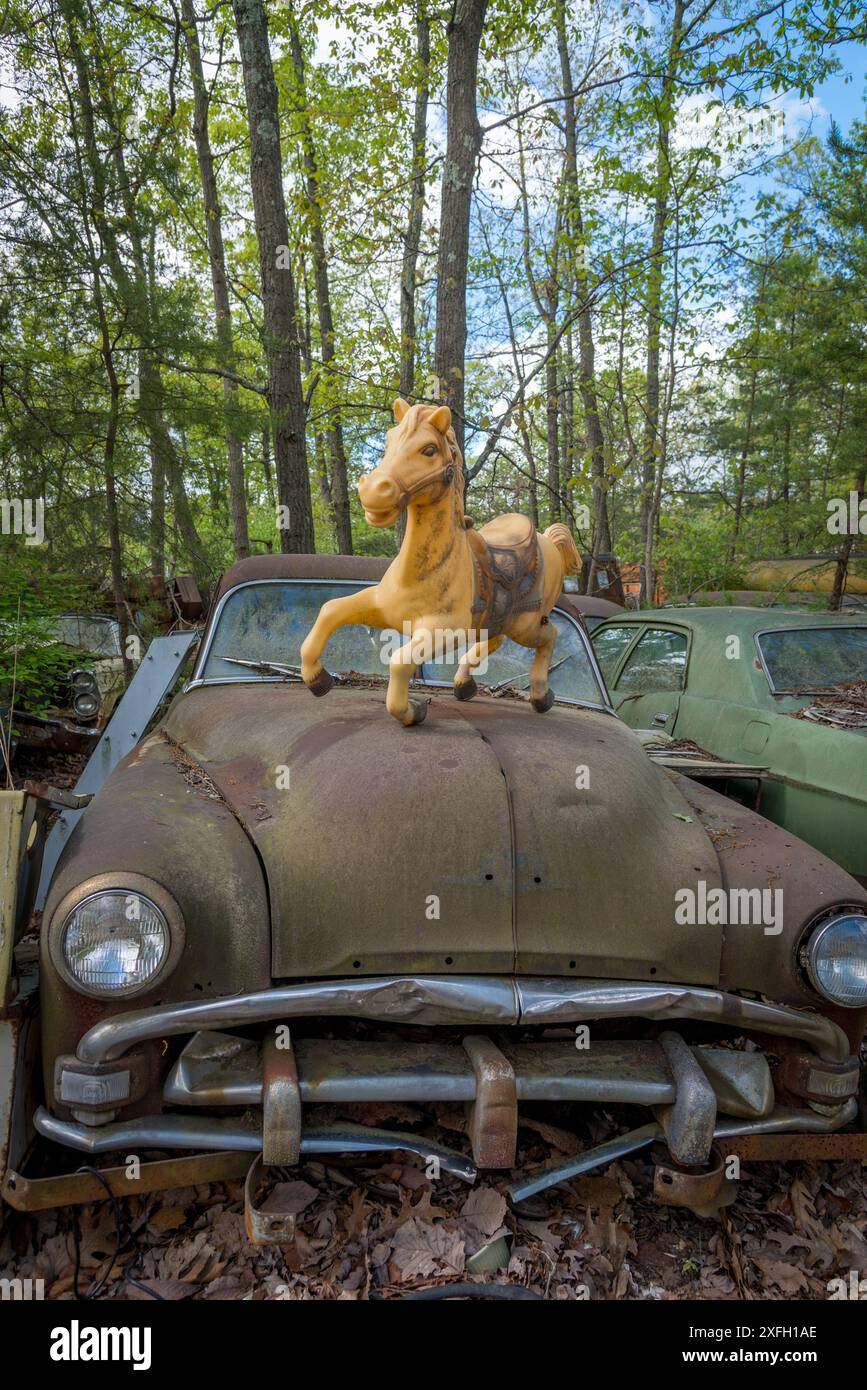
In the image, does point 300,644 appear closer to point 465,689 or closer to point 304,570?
point 304,570

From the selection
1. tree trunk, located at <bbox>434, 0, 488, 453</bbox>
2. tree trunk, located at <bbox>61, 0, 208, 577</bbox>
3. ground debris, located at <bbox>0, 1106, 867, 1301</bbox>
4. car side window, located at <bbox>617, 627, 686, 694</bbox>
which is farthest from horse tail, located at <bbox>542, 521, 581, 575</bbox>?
tree trunk, located at <bbox>61, 0, 208, 577</bbox>

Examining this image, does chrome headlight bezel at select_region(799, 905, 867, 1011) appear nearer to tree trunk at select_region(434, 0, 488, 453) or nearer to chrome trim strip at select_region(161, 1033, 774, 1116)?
chrome trim strip at select_region(161, 1033, 774, 1116)

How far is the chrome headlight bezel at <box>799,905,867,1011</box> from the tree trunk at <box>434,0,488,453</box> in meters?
5.18

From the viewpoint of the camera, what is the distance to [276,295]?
7.50m

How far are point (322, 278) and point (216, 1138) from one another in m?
15.1

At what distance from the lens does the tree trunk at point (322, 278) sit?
10.0 meters

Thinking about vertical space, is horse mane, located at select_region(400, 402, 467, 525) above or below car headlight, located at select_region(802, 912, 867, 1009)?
above

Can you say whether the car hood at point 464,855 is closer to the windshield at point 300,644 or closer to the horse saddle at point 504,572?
the horse saddle at point 504,572

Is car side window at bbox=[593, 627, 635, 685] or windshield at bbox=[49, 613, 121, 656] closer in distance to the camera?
car side window at bbox=[593, 627, 635, 685]

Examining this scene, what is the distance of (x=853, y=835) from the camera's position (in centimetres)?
401

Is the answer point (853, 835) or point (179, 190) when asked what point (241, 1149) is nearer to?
point (853, 835)

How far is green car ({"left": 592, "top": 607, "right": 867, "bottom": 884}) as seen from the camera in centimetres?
416
